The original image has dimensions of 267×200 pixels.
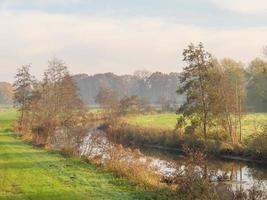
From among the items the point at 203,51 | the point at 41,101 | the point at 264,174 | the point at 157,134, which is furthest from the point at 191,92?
the point at 41,101

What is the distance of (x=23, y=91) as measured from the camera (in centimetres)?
6284

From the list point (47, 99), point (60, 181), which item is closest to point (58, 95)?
point (47, 99)

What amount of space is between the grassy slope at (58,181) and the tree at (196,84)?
19695 millimetres

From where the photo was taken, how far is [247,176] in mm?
31969

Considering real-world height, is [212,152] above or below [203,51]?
below

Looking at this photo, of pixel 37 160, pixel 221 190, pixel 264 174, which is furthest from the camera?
pixel 264 174

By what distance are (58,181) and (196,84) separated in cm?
2820

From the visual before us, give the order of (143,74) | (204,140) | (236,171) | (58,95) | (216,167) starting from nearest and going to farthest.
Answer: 1. (236,171)
2. (216,167)
3. (204,140)
4. (58,95)
5. (143,74)

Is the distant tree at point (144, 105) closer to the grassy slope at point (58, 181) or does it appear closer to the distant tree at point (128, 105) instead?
the distant tree at point (128, 105)

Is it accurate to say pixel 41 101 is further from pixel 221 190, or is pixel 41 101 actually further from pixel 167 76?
pixel 167 76

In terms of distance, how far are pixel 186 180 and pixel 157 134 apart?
36.6 m

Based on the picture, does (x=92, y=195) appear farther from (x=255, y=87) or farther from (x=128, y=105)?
(x=128, y=105)

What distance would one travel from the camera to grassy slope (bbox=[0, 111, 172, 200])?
18.6 metres

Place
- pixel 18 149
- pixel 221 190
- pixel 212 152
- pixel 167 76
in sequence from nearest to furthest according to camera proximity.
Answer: pixel 221 190
pixel 18 149
pixel 212 152
pixel 167 76
